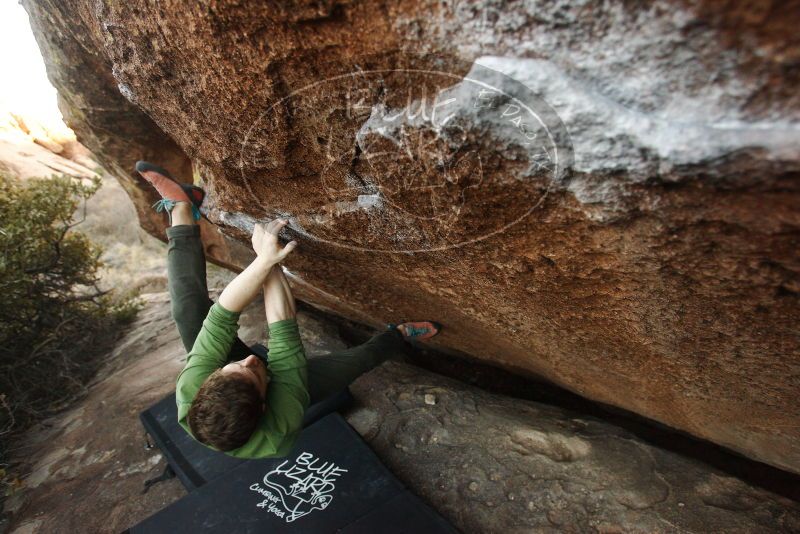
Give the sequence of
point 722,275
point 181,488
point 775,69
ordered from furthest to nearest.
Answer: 1. point 181,488
2. point 722,275
3. point 775,69

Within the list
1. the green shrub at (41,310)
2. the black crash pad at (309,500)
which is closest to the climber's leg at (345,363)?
the black crash pad at (309,500)

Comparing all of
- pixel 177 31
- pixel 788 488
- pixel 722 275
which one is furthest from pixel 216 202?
pixel 788 488

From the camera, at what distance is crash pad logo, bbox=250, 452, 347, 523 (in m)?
2.17

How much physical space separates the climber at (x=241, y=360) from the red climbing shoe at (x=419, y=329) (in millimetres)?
47

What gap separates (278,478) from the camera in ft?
7.66

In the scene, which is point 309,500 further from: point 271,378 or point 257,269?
point 257,269

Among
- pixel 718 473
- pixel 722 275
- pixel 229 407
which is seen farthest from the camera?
pixel 718 473

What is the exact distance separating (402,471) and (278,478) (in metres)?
0.66

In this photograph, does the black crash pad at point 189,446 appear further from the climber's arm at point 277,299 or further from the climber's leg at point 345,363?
the climber's arm at point 277,299

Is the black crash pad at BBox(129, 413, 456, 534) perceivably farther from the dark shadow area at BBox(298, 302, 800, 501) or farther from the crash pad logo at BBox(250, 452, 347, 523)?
the dark shadow area at BBox(298, 302, 800, 501)

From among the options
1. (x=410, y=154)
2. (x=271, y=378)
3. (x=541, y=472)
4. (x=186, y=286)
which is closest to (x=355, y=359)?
(x=271, y=378)

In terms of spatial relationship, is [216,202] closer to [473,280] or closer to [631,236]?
[473,280]

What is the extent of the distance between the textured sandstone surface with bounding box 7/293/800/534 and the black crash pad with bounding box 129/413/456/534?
157 mm

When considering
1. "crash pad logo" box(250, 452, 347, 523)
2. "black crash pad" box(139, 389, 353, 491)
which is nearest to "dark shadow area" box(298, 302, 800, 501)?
"black crash pad" box(139, 389, 353, 491)
